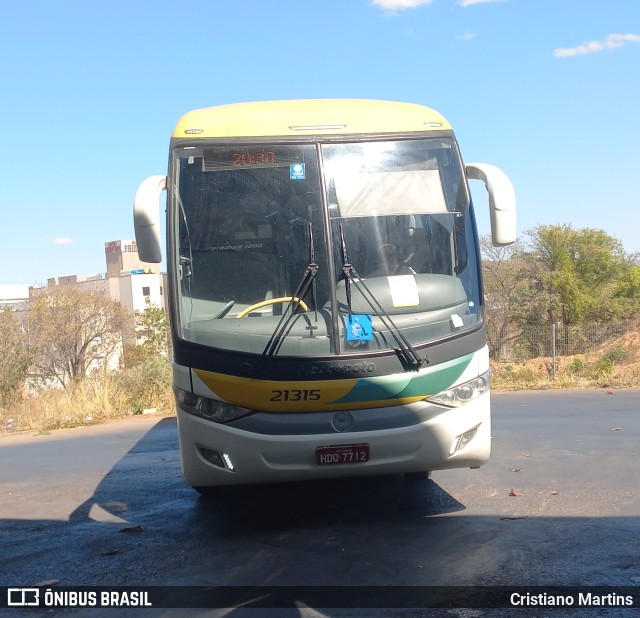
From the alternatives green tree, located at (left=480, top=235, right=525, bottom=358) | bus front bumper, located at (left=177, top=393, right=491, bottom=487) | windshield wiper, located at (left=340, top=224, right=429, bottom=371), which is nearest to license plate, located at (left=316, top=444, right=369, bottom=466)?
bus front bumper, located at (left=177, top=393, right=491, bottom=487)

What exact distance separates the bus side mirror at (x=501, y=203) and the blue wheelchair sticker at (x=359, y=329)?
5.14 feet

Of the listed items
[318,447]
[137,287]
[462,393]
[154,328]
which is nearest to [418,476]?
[462,393]

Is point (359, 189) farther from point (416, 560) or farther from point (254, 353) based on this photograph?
point (416, 560)

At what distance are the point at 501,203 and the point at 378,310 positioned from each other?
60.9 inches

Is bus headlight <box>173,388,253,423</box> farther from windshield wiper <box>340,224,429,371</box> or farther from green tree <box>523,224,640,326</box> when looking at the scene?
green tree <box>523,224,640,326</box>

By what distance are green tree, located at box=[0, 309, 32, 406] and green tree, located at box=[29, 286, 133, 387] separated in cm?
182

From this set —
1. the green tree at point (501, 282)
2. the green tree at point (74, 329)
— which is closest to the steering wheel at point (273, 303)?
the green tree at point (501, 282)

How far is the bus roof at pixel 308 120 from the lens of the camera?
6.39m

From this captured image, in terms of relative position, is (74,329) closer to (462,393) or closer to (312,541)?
(312,541)

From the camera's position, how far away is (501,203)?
6.61 metres

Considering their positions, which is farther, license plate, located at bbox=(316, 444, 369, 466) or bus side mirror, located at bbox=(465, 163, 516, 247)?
bus side mirror, located at bbox=(465, 163, 516, 247)

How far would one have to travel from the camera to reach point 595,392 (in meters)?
15.3

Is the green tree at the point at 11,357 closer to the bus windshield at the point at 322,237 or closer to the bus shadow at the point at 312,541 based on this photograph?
the bus shadow at the point at 312,541

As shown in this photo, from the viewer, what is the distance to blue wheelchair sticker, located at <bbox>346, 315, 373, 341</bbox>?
581 cm
